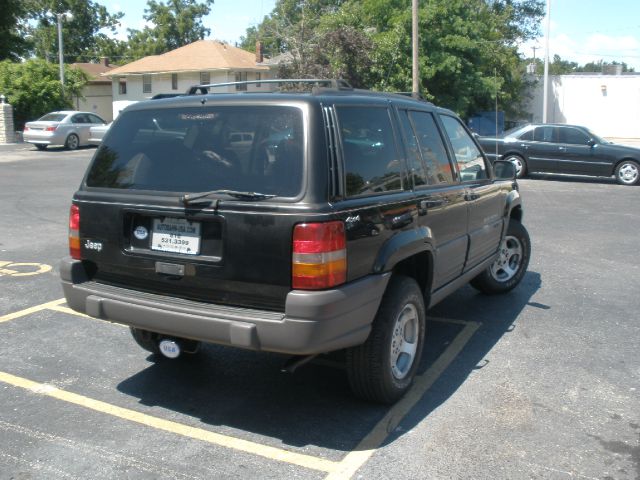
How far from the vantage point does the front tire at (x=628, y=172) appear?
1744 cm

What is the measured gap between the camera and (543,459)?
3738mm

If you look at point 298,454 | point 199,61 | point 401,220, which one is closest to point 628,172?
point 401,220

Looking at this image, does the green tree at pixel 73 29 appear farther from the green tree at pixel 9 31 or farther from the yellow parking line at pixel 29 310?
the yellow parking line at pixel 29 310

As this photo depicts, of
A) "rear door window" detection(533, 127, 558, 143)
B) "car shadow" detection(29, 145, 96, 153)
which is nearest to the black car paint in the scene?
"rear door window" detection(533, 127, 558, 143)

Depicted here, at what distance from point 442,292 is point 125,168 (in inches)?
95.3

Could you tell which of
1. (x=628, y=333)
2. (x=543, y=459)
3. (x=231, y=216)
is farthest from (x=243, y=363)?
(x=628, y=333)

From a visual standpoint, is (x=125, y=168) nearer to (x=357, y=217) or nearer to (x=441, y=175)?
(x=357, y=217)

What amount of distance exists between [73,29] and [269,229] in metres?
78.0

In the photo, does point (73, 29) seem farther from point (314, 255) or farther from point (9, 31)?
point (314, 255)

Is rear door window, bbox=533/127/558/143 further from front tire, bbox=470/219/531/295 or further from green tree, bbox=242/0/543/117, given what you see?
front tire, bbox=470/219/531/295

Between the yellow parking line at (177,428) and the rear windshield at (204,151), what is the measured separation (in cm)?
139

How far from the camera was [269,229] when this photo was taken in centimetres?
365

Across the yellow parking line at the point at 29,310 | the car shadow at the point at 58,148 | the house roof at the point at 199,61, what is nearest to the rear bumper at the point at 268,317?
the yellow parking line at the point at 29,310

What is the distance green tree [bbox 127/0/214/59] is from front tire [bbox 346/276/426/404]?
245 ft
